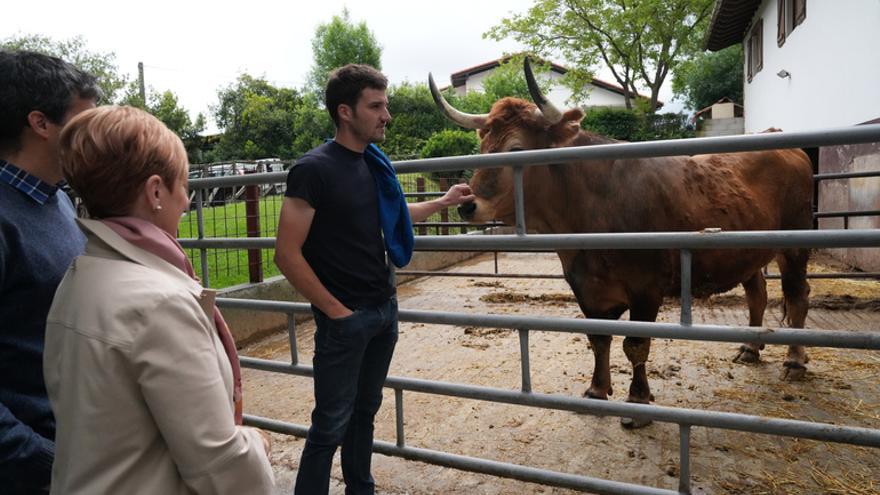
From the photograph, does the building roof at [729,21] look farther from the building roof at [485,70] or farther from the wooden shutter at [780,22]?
the building roof at [485,70]

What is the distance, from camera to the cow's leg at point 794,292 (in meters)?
4.52

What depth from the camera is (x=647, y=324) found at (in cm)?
232

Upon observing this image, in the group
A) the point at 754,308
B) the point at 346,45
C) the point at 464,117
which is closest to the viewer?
the point at 464,117

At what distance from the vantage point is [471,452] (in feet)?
11.6

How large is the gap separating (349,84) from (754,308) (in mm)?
4219

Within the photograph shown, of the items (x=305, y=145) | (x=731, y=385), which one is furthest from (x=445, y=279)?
(x=305, y=145)

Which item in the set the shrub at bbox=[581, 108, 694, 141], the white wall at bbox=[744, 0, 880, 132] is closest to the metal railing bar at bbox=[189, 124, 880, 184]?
the white wall at bbox=[744, 0, 880, 132]

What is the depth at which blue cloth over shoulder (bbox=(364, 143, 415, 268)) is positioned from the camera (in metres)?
2.43

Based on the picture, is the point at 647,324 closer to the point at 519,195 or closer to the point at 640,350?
the point at 519,195

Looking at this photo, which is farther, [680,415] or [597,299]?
[597,299]

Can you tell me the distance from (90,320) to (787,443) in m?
3.65

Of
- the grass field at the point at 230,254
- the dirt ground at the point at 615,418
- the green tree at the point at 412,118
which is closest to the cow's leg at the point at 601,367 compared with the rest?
the dirt ground at the point at 615,418

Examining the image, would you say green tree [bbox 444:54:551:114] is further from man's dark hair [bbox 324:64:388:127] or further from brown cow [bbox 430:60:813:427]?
man's dark hair [bbox 324:64:388:127]

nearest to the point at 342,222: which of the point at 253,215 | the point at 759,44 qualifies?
the point at 253,215
